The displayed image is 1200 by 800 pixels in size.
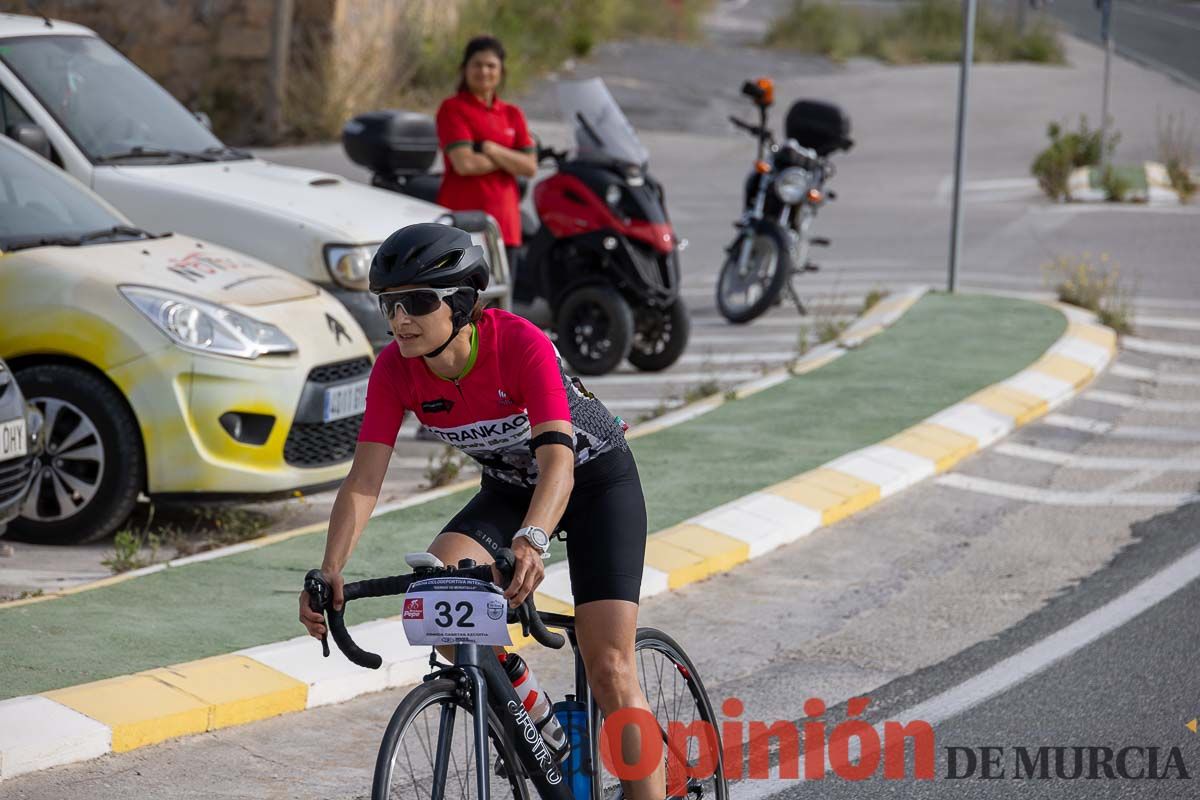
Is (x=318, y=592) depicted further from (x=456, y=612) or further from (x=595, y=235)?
(x=595, y=235)

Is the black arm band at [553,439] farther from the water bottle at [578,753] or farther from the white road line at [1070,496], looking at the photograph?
the white road line at [1070,496]

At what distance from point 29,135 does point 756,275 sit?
266 inches

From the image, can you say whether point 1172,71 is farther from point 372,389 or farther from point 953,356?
point 372,389

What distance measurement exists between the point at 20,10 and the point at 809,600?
17633mm

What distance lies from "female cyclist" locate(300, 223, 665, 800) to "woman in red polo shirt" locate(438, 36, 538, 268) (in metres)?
6.05

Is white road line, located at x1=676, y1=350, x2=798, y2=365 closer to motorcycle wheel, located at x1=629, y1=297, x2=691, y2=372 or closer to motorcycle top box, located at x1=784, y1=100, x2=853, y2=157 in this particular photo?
motorcycle wheel, located at x1=629, y1=297, x2=691, y2=372

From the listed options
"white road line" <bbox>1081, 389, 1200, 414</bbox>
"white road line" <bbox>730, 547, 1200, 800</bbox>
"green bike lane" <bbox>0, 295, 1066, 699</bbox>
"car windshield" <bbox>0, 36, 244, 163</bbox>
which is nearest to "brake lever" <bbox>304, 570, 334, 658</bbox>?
"white road line" <bbox>730, 547, 1200, 800</bbox>

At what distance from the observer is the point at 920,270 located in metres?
16.8

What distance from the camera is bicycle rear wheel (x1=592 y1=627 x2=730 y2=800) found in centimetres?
433

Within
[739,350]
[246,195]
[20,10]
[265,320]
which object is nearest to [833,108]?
[739,350]

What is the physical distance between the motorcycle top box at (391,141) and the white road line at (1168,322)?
20.4 feet

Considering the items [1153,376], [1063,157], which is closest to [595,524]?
[1153,376]

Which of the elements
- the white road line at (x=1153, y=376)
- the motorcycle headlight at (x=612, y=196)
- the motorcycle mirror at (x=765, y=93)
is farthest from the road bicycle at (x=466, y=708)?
the motorcycle mirror at (x=765, y=93)

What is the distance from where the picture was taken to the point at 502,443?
4.16m
